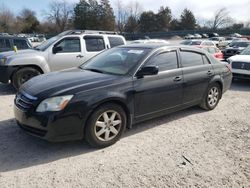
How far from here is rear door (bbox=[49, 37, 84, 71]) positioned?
825cm

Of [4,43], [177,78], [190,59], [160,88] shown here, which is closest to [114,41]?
[190,59]

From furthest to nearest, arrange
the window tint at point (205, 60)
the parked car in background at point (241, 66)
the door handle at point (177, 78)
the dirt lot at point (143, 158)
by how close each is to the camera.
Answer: the parked car in background at point (241, 66) → the window tint at point (205, 60) → the door handle at point (177, 78) → the dirt lot at point (143, 158)

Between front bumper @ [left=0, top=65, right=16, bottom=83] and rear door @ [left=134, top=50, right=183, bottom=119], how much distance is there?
4698mm

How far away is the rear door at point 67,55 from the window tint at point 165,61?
164 inches

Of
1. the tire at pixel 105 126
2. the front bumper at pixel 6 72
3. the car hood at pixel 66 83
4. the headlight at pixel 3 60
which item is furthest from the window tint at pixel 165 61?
the headlight at pixel 3 60

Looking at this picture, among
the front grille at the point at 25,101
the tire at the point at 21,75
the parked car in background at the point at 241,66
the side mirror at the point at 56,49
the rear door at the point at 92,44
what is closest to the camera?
the front grille at the point at 25,101

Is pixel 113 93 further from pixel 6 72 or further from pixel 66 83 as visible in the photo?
pixel 6 72

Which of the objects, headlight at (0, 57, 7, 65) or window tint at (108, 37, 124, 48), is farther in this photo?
window tint at (108, 37, 124, 48)

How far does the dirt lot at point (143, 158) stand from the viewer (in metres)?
3.33

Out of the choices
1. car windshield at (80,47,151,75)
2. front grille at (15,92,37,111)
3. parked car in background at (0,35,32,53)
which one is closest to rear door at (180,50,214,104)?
car windshield at (80,47,151,75)

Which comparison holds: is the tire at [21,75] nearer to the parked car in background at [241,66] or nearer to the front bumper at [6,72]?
the front bumper at [6,72]

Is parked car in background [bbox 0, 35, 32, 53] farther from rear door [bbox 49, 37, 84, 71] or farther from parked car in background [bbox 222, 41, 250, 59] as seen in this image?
parked car in background [bbox 222, 41, 250, 59]

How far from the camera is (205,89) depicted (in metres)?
5.88

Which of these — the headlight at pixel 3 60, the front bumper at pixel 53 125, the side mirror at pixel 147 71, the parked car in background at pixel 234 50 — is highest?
the side mirror at pixel 147 71
